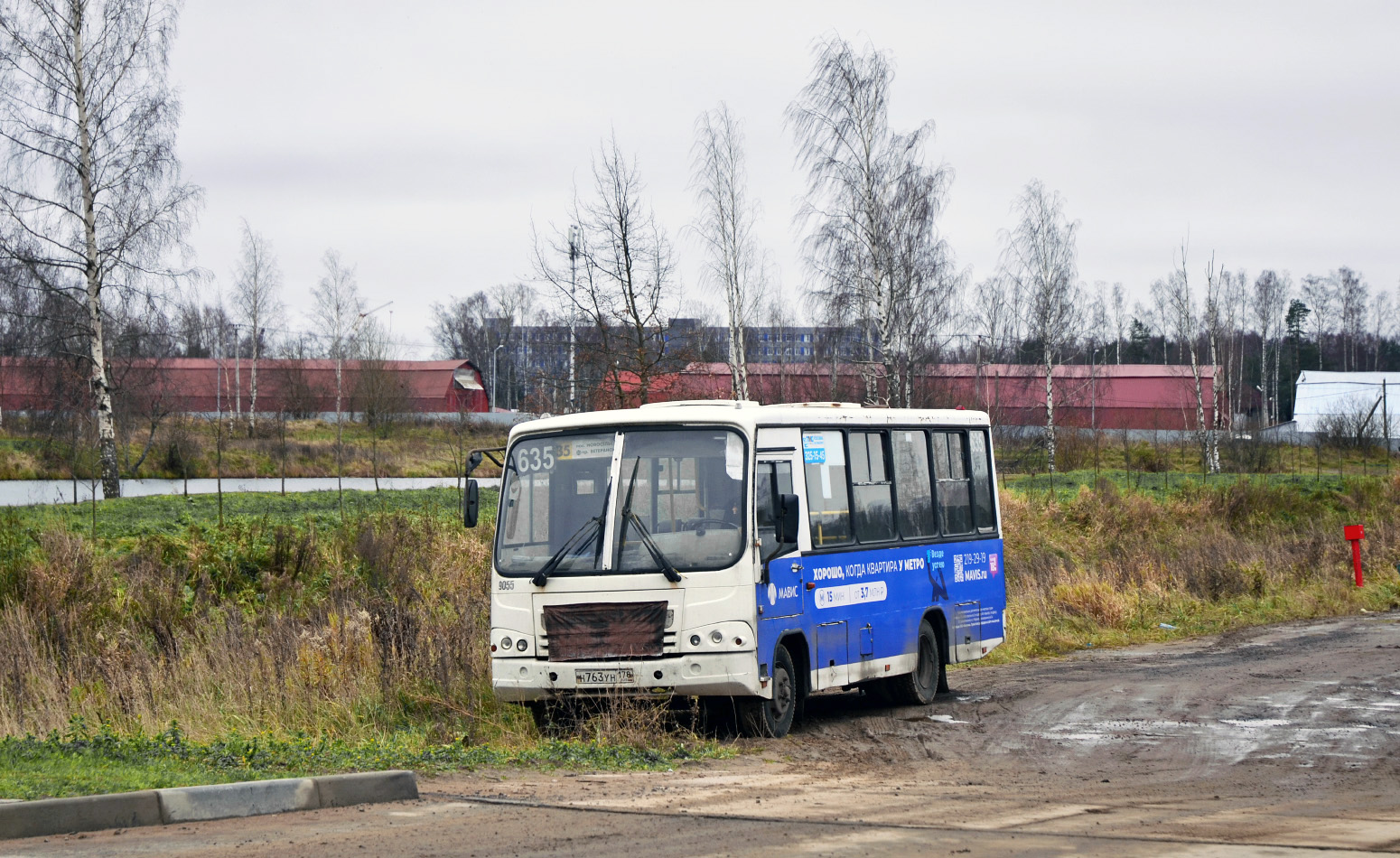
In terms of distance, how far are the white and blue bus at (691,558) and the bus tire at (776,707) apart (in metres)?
0.02

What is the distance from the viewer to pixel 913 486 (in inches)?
575

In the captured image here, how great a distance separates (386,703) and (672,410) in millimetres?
3771

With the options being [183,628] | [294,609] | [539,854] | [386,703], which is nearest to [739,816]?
[539,854]

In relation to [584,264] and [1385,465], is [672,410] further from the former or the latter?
[1385,465]

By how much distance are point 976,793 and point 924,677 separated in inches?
220

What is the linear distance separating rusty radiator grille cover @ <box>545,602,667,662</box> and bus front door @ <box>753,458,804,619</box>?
35.5 inches

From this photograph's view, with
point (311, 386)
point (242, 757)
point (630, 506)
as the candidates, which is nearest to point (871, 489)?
point (630, 506)

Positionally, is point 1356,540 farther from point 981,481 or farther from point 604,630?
point 604,630

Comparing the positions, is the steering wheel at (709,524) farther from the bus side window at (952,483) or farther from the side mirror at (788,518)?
the bus side window at (952,483)

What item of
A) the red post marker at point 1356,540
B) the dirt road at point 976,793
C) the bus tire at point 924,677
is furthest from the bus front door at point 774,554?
the red post marker at point 1356,540

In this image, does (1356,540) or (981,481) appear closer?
(981,481)

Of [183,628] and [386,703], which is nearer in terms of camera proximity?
[386,703]

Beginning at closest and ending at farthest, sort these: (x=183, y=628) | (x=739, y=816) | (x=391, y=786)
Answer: (x=739, y=816)
(x=391, y=786)
(x=183, y=628)

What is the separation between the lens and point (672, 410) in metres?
12.2
